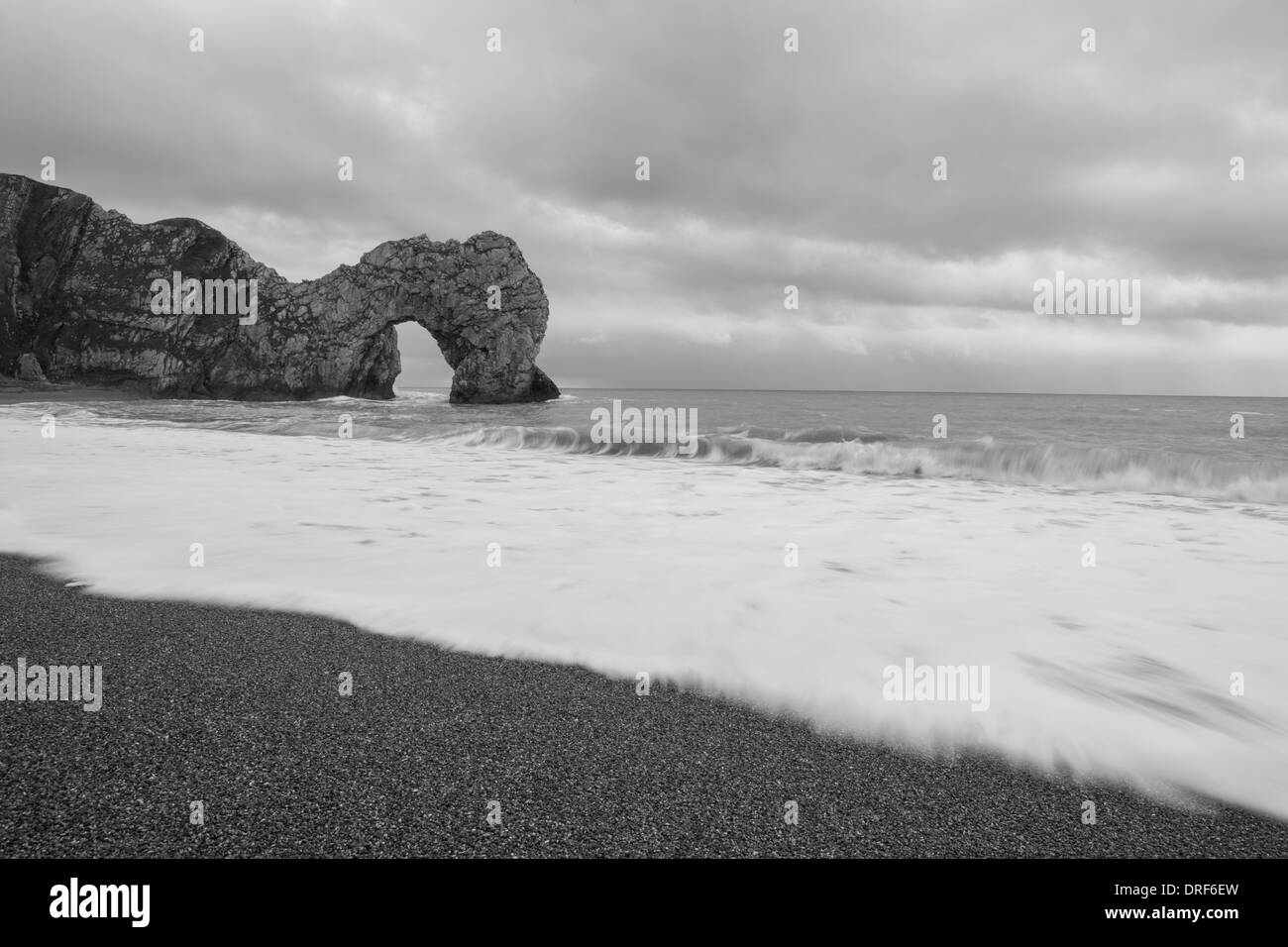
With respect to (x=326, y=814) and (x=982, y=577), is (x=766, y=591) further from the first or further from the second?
(x=326, y=814)

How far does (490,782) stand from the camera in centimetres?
206

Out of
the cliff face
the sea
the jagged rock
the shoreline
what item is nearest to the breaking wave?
the sea

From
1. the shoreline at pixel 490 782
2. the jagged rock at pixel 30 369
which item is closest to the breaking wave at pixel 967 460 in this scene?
the shoreline at pixel 490 782

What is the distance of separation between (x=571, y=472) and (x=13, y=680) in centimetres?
932

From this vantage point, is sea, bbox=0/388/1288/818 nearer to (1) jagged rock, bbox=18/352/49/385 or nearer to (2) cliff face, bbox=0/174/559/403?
(2) cliff face, bbox=0/174/559/403

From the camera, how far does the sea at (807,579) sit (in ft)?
9.25

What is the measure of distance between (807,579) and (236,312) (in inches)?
2194

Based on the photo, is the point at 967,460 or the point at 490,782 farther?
the point at 967,460

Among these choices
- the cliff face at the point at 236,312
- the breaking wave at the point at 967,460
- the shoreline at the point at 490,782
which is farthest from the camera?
the cliff face at the point at 236,312

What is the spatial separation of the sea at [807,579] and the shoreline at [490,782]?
25cm

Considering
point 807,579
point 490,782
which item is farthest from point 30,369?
point 490,782

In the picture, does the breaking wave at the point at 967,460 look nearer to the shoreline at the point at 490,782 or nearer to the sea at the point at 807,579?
the sea at the point at 807,579

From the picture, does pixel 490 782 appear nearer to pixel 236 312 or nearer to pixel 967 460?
pixel 967 460
